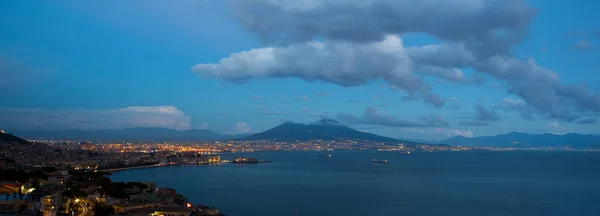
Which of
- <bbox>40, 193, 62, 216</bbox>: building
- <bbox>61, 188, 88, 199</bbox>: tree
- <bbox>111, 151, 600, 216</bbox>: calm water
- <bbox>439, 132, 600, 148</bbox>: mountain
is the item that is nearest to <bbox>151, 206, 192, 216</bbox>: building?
<bbox>40, 193, 62, 216</bbox>: building

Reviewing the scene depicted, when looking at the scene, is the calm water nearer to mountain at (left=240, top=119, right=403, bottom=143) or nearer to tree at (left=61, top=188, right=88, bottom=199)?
tree at (left=61, top=188, right=88, bottom=199)

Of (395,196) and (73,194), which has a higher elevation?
(73,194)

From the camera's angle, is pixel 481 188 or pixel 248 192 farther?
pixel 481 188

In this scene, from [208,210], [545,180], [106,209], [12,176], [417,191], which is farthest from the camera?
[545,180]

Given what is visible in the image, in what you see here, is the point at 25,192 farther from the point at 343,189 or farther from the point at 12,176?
the point at 343,189

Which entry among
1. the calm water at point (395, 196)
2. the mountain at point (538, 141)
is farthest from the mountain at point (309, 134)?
the calm water at point (395, 196)

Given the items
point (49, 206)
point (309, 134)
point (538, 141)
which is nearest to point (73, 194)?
point (49, 206)

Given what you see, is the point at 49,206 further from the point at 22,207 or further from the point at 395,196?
the point at 395,196

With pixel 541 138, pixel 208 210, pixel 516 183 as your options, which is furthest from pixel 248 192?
pixel 541 138

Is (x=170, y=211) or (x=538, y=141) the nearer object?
(x=170, y=211)

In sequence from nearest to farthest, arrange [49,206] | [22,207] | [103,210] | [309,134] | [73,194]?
[49,206] → [22,207] → [103,210] → [73,194] → [309,134]

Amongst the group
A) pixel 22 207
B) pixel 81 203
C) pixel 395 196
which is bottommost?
pixel 395 196
